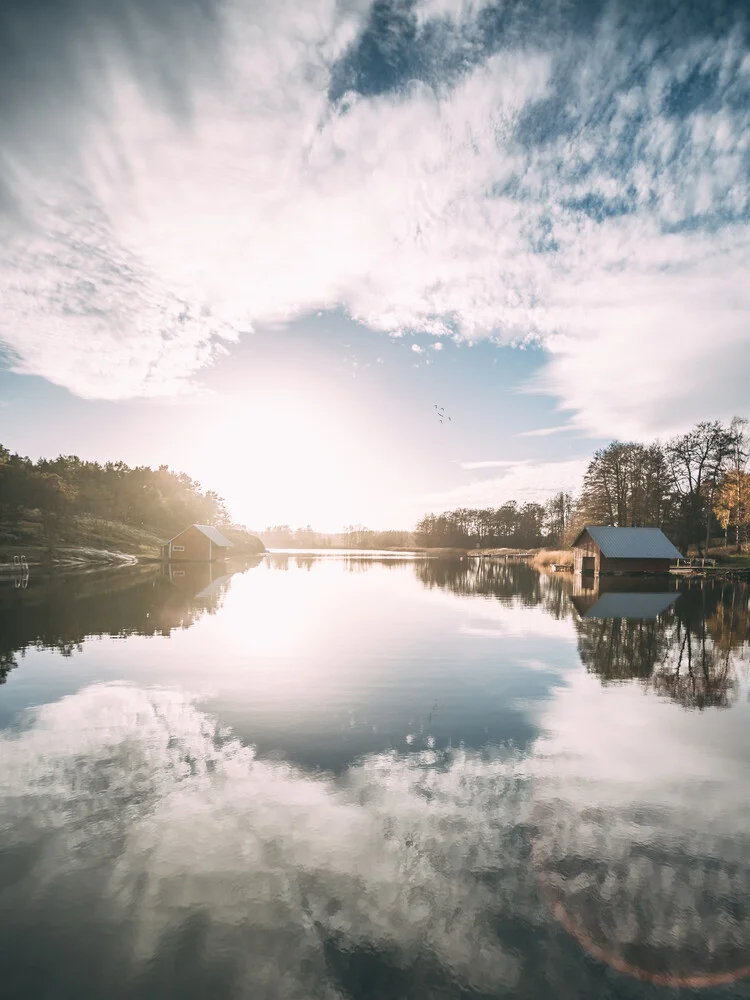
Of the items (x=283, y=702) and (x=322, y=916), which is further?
(x=283, y=702)

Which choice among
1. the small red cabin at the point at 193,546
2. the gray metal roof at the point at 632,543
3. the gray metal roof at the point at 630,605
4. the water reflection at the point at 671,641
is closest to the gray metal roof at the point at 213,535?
the small red cabin at the point at 193,546

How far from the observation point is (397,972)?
4742mm

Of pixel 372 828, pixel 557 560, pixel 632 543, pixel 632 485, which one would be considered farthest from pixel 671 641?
pixel 632 485

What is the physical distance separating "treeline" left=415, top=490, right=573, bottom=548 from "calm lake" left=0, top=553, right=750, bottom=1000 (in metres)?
131

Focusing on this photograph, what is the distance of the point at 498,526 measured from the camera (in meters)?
152

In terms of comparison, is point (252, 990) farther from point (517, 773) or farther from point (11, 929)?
point (517, 773)

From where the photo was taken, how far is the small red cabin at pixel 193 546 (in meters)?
80.4

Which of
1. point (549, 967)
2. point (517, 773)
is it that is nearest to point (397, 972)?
point (549, 967)

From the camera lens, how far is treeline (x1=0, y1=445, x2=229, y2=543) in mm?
80125

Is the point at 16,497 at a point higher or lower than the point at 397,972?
higher

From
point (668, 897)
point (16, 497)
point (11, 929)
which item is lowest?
point (11, 929)

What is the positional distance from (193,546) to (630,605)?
66686 millimetres

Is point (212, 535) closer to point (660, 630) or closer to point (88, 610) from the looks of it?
point (88, 610)

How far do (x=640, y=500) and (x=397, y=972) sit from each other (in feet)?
274
